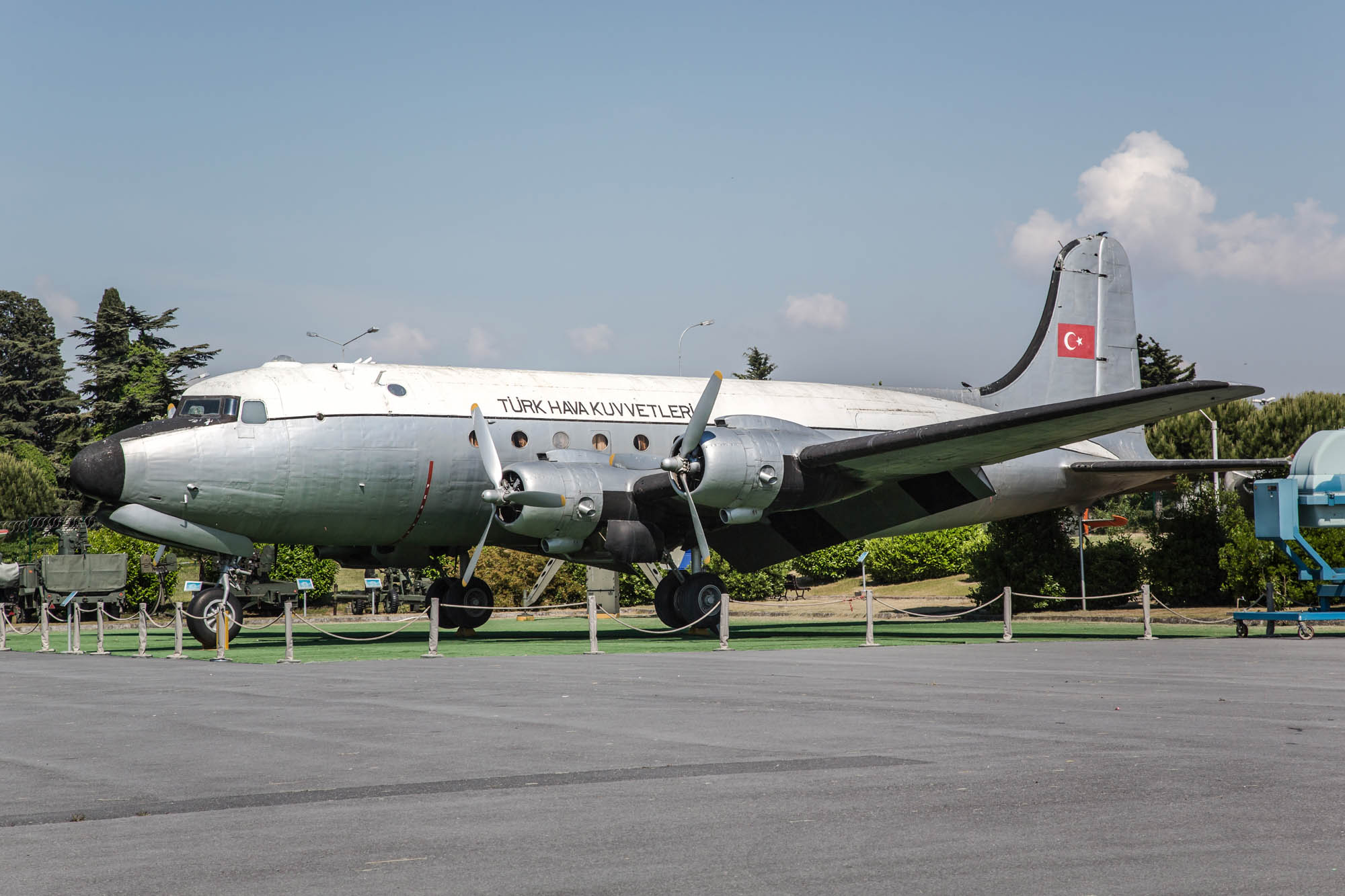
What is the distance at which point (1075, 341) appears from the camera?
2992 cm

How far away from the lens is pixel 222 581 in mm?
21469

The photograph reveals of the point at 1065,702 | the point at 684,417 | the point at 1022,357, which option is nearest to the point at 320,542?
the point at 684,417

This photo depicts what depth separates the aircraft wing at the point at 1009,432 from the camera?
2047 centimetres

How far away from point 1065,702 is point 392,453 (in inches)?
532

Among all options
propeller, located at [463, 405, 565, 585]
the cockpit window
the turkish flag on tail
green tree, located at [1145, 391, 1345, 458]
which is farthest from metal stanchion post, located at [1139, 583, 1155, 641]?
green tree, located at [1145, 391, 1345, 458]

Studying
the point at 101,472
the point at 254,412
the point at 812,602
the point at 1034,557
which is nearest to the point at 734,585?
the point at 812,602

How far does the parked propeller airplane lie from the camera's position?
20.6 metres

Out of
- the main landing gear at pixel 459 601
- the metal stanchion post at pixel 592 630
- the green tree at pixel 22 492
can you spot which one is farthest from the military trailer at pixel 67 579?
the green tree at pixel 22 492

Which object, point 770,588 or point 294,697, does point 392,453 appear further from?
point 770,588

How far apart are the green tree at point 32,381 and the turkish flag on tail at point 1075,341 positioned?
202 feet

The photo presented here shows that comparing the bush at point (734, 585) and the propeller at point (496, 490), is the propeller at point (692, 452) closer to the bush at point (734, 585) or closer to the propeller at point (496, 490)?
the propeller at point (496, 490)

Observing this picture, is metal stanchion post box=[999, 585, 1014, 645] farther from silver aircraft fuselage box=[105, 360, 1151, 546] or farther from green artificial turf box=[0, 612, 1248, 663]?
silver aircraft fuselage box=[105, 360, 1151, 546]

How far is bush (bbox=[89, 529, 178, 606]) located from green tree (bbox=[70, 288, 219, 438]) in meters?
13.6

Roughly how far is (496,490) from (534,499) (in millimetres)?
832
